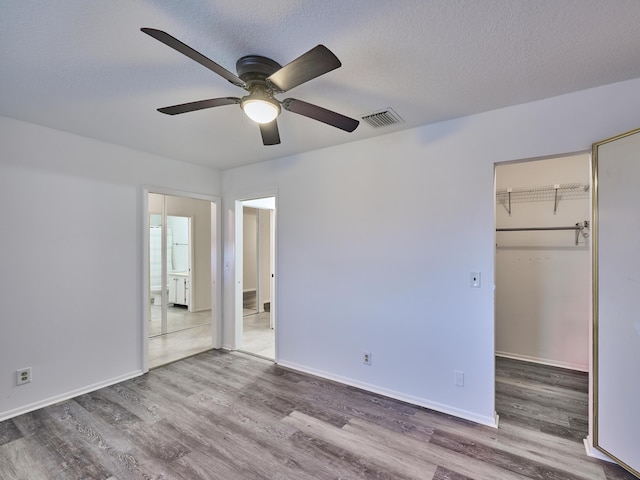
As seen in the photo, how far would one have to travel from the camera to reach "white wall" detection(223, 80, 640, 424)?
2305 mm

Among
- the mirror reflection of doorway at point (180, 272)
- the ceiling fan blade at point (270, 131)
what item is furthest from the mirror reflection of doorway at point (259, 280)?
the ceiling fan blade at point (270, 131)

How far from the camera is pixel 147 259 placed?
3.41 meters

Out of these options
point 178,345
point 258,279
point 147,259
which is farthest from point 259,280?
point 147,259

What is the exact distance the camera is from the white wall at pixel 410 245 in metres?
2.30

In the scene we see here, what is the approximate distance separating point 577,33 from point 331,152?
2.10 meters

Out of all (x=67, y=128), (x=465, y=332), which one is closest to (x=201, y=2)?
(x=67, y=128)

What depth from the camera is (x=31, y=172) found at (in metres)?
2.65

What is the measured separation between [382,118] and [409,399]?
2.54 meters

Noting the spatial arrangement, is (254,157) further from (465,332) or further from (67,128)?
(465,332)

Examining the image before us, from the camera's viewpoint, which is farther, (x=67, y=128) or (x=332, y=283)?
(x=332, y=283)

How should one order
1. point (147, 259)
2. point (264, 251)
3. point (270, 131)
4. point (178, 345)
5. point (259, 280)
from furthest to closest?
point (264, 251) → point (259, 280) → point (178, 345) → point (147, 259) → point (270, 131)

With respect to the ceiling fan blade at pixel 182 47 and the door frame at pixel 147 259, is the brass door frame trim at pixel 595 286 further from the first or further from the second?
the door frame at pixel 147 259

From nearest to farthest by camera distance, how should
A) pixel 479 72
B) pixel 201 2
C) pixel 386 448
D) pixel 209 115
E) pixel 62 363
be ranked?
pixel 201 2 → pixel 479 72 → pixel 386 448 → pixel 209 115 → pixel 62 363

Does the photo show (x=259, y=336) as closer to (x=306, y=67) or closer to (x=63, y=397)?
(x=63, y=397)
